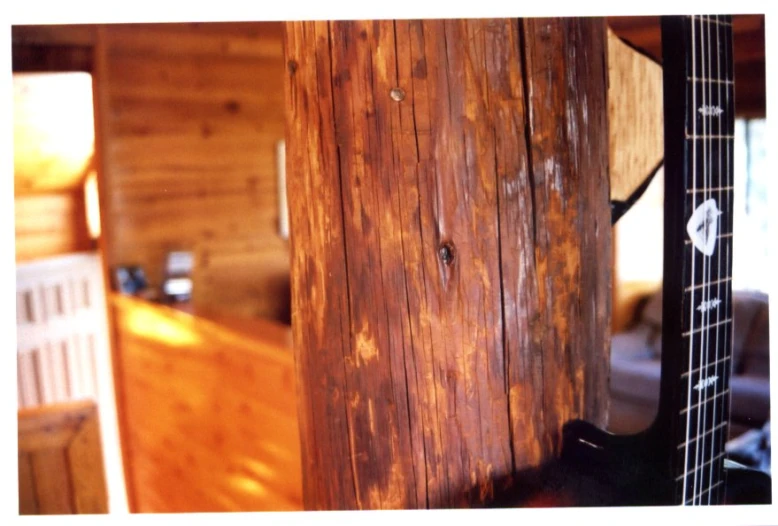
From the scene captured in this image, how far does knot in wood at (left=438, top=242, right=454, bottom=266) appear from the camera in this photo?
33.8 inches

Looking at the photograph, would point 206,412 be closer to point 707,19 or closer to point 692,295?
point 692,295

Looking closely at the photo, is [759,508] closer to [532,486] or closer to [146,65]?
[532,486]

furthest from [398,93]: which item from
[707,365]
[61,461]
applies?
[61,461]

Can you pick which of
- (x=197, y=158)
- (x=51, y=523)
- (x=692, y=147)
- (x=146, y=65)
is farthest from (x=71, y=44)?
(x=692, y=147)

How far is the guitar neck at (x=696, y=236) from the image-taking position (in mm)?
915

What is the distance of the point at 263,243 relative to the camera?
406 centimetres

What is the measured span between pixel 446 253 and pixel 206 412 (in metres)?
2.23

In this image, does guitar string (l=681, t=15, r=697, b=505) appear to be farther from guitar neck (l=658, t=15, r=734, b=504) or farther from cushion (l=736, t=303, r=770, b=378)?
cushion (l=736, t=303, r=770, b=378)

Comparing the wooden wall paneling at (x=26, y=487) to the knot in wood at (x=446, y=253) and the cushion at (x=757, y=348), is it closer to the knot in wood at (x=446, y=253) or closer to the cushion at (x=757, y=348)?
the knot in wood at (x=446, y=253)

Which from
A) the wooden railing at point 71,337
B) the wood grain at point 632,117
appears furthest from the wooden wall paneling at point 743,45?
the wooden railing at point 71,337

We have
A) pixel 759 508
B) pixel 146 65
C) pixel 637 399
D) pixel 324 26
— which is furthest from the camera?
pixel 146 65

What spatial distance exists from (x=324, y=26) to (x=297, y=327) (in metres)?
0.39

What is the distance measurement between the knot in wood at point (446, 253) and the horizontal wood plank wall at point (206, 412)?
1604 mm

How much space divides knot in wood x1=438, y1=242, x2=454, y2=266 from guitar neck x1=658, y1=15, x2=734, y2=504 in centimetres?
30
